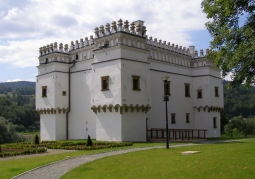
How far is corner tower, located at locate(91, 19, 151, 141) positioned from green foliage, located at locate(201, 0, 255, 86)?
45.8 feet

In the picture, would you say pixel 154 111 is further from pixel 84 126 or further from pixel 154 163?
pixel 154 163

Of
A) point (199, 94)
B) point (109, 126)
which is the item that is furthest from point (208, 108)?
point (109, 126)

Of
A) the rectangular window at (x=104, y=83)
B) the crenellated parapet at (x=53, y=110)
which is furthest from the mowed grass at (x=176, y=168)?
the crenellated parapet at (x=53, y=110)

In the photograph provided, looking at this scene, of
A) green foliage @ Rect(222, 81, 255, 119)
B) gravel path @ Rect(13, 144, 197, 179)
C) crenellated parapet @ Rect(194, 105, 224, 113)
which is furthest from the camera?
green foliage @ Rect(222, 81, 255, 119)

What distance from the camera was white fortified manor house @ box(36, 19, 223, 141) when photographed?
2658 cm

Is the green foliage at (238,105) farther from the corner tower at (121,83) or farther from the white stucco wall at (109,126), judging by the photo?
the white stucco wall at (109,126)

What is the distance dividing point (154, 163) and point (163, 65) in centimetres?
2085

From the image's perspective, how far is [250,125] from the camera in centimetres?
6350

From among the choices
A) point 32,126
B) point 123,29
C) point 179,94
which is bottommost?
point 32,126

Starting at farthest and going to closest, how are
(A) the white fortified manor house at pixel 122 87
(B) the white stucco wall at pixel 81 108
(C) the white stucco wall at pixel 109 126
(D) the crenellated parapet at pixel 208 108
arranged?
(D) the crenellated parapet at pixel 208 108
(B) the white stucco wall at pixel 81 108
(A) the white fortified manor house at pixel 122 87
(C) the white stucco wall at pixel 109 126

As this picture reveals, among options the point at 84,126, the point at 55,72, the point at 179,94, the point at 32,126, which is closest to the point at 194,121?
the point at 179,94

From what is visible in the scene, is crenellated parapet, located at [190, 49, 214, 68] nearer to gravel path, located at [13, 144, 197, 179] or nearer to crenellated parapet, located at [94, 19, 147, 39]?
crenellated parapet, located at [94, 19, 147, 39]

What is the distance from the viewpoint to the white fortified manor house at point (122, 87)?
2658cm

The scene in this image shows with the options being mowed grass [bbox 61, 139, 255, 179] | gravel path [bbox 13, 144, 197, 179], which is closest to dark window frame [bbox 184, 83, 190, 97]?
mowed grass [bbox 61, 139, 255, 179]
